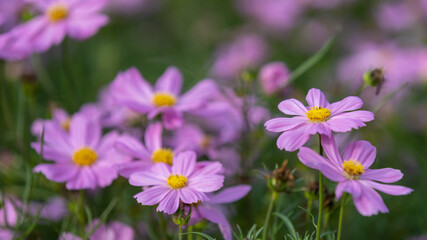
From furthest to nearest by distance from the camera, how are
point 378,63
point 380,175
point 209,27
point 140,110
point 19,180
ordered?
point 209,27, point 378,63, point 19,180, point 140,110, point 380,175

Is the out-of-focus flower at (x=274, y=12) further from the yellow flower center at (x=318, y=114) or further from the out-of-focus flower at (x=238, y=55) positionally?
the yellow flower center at (x=318, y=114)

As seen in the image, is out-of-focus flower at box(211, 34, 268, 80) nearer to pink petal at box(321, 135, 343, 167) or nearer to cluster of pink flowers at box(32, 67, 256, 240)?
cluster of pink flowers at box(32, 67, 256, 240)

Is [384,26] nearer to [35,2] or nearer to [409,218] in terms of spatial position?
[409,218]

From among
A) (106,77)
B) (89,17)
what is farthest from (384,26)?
(89,17)

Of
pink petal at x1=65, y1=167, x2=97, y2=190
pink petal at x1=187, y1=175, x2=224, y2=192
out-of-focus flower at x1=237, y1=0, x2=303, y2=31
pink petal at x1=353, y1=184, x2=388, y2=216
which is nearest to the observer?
pink petal at x1=353, y1=184, x2=388, y2=216

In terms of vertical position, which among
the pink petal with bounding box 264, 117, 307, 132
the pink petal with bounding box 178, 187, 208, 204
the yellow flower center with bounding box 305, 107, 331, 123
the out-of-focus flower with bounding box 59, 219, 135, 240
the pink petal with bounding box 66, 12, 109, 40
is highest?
the pink petal with bounding box 66, 12, 109, 40

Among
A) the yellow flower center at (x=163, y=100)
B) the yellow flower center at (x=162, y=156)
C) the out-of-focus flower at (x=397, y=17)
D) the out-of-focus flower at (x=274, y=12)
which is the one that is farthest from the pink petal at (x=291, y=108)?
the out-of-focus flower at (x=274, y=12)

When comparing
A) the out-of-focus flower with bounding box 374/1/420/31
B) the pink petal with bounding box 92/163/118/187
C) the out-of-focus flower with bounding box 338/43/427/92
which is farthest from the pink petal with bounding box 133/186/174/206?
the out-of-focus flower with bounding box 374/1/420/31
